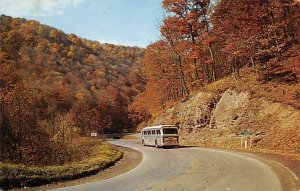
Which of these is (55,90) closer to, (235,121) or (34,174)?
(235,121)

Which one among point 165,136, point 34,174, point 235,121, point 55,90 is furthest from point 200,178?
point 55,90

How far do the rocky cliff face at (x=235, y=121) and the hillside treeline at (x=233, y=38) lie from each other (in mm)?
3969

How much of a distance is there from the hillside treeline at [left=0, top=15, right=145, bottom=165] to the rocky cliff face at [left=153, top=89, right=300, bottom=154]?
49.0 feet

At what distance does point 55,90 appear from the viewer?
325 feet

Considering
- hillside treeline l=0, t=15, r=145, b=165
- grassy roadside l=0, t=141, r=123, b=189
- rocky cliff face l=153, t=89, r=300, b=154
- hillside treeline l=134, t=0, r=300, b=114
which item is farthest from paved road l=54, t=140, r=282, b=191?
hillside treeline l=134, t=0, r=300, b=114

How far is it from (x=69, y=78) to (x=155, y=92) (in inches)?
2216

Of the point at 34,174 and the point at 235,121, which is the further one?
the point at 235,121

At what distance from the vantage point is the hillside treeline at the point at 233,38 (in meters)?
40.7

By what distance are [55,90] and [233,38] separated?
66.2 metres

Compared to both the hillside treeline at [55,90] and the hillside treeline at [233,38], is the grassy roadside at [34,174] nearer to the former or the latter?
the hillside treeline at [55,90]

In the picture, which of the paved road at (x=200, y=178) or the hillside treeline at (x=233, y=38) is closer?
the paved road at (x=200, y=178)

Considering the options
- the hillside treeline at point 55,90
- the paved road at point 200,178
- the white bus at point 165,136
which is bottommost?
the paved road at point 200,178

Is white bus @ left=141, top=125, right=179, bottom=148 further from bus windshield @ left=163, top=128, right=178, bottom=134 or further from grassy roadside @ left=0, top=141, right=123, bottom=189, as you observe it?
grassy roadside @ left=0, top=141, right=123, bottom=189

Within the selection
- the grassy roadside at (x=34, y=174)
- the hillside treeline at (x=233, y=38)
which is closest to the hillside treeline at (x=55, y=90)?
the grassy roadside at (x=34, y=174)
